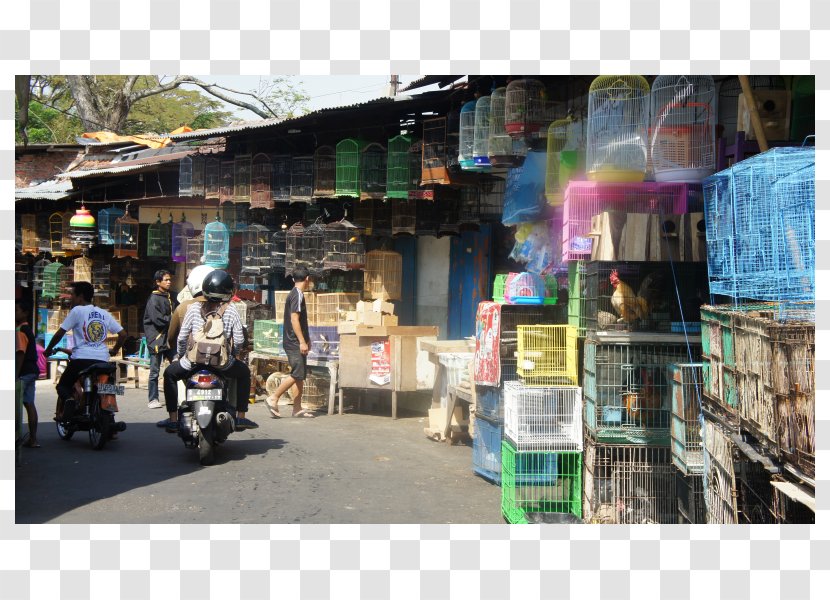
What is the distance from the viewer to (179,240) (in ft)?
56.3

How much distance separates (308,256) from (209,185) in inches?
105

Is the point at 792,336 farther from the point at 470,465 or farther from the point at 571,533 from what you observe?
the point at 470,465

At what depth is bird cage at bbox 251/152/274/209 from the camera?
570 inches

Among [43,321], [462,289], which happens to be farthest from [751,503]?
[43,321]

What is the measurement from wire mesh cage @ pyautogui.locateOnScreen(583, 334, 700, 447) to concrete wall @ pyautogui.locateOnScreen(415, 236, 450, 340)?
23.8 ft

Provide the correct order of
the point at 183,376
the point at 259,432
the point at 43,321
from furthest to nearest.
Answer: the point at 43,321 → the point at 259,432 → the point at 183,376

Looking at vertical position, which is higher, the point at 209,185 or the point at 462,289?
the point at 209,185

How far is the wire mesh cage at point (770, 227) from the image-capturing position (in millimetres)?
5277

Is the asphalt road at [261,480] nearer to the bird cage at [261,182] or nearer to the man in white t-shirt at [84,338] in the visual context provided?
the man in white t-shirt at [84,338]

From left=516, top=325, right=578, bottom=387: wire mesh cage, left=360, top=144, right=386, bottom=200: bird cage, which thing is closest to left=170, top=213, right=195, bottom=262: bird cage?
left=360, top=144, right=386, bottom=200: bird cage

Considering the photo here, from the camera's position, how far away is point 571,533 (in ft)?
16.7

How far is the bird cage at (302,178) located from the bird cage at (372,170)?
1.21 metres

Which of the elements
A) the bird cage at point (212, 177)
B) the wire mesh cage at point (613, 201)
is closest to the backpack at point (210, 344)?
the wire mesh cage at point (613, 201)

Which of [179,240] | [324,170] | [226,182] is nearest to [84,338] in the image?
[324,170]
